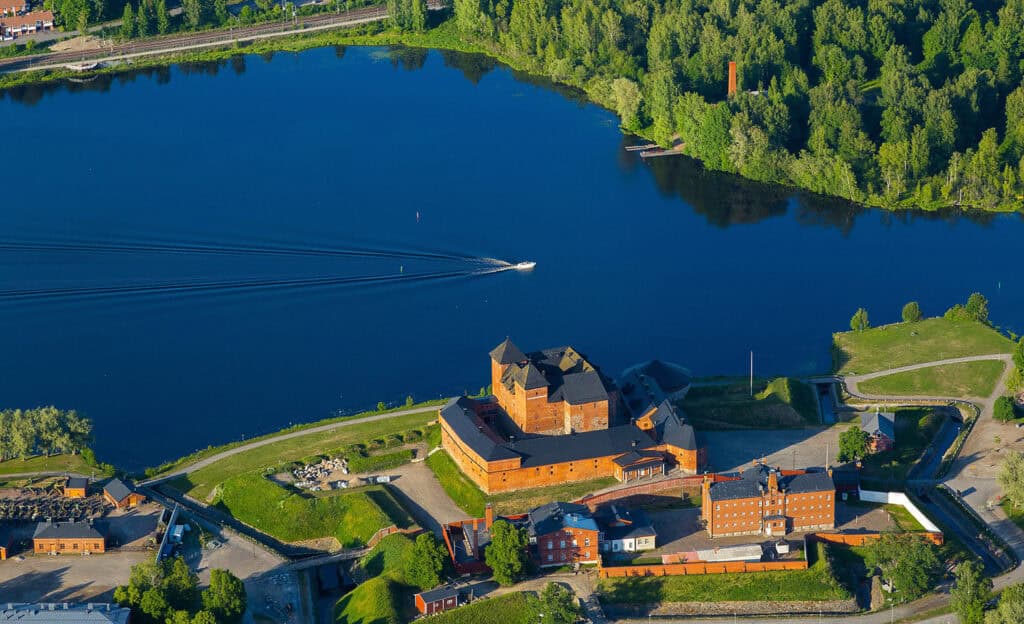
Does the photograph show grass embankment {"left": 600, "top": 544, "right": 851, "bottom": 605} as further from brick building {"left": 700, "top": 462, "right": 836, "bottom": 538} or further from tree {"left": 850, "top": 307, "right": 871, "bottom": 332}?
tree {"left": 850, "top": 307, "right": 871, "bottom": 332}

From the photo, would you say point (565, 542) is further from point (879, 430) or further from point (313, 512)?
point (879, 430)

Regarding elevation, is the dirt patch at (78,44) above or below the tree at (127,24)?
below

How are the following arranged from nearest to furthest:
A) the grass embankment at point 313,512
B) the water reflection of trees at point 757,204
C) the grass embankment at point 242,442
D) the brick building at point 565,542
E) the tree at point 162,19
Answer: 1. the brick building at point 565,542
2. the grass embankment at point 313,512
3. the grass embankment at point 242,442
4. the water reflection of trees at point 757,204
5. the tree at point 162,19

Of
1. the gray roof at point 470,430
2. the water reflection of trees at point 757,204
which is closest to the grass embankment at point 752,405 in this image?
the gray roof at point 470,430

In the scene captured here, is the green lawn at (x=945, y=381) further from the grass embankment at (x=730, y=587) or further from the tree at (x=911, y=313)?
the grass embankment at (x=730, y=587)

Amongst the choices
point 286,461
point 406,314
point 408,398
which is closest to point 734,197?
point 406,314

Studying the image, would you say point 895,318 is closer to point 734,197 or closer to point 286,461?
point 734,197

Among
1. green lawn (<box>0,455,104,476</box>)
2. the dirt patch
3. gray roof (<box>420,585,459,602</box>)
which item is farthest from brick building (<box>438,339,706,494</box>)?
the dirt patch
